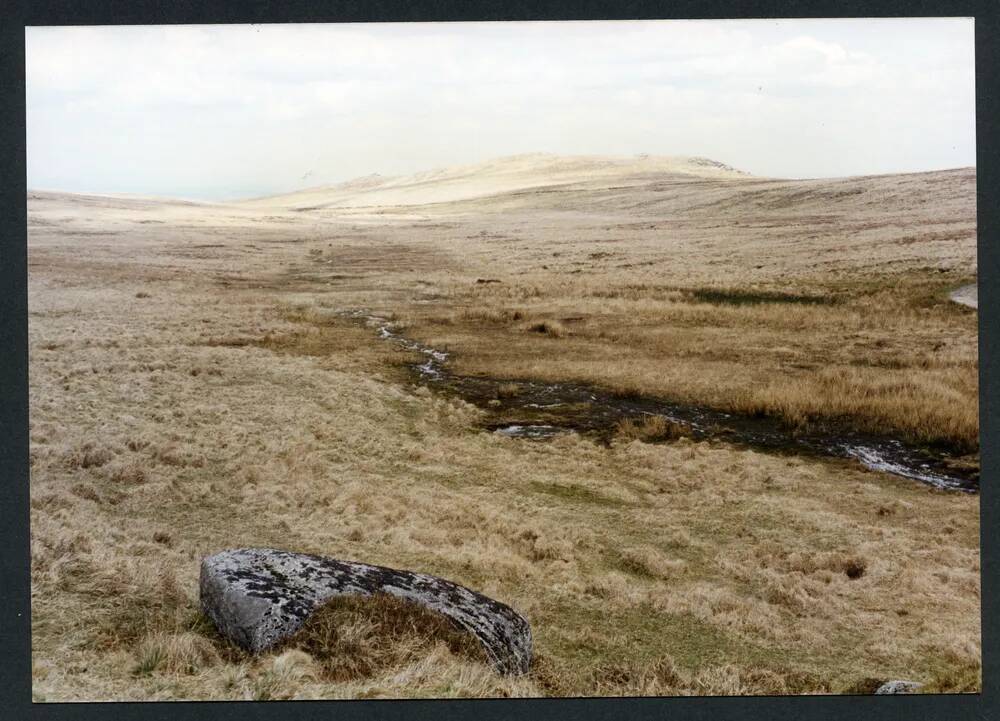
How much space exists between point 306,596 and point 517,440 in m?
2.91

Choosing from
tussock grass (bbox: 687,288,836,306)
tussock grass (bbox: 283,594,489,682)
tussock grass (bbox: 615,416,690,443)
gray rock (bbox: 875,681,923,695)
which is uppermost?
tussock grass (bbox: 687,288,836,306)

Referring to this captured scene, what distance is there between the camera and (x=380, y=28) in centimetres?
755

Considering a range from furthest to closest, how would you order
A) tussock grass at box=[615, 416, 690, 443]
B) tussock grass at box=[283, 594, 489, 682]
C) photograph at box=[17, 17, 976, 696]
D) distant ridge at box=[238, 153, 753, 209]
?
distant ridge at box=[238, 153, 753, 209], tussock grass at box=[615, 416, 690, 443], photograph at box=[17, 17, 976, 696], tussock grass at box=[283, 594, 489, 682]

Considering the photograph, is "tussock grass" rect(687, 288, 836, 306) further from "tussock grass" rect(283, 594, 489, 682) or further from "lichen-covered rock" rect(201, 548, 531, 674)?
"tussock grass" rect(283, 594, 489, 682)

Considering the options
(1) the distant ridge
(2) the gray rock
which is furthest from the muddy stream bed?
(2) the gray rock

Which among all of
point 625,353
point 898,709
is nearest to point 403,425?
point 625,353

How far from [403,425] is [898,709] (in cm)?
568

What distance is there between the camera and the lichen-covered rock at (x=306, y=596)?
5.73 meters

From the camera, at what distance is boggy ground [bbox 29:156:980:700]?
21.2ft

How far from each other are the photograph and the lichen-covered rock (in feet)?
0.12

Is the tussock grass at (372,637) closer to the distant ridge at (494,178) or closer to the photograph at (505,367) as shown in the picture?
the photograph at (505,367)

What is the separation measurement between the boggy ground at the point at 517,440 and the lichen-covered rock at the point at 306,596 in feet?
0.76

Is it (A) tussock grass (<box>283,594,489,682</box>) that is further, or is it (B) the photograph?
(B) the photograph

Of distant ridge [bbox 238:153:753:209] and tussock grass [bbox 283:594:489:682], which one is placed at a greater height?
distant ridge [bbox 238:153:753:209]
